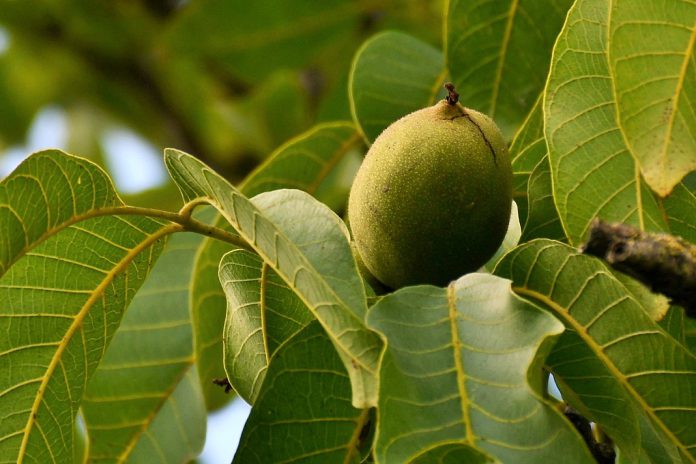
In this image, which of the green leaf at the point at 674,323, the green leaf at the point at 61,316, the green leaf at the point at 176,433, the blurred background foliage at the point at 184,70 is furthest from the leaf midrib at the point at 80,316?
the blurred background foliage at the point at 184,70

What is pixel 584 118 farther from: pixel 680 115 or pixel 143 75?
pixel 143 75

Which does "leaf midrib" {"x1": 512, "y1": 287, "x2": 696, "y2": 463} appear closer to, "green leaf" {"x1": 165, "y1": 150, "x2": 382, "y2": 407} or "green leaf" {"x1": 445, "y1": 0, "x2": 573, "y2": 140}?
"green leaf" {"x1": 165, "y1": 150, "x2": 382, "y2": 407}

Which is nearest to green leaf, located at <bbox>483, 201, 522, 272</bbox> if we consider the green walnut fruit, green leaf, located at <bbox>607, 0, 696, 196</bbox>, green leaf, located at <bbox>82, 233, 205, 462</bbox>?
the green walnut fruit

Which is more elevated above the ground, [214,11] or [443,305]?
[214,11]

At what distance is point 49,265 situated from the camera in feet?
3.76

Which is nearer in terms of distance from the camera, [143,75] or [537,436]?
[537,436]

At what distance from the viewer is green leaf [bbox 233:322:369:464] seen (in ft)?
3.39

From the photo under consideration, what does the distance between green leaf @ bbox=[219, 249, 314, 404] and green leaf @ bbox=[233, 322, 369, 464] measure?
0.11 m

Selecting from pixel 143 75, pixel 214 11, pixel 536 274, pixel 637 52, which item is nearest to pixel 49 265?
pixel 536 274

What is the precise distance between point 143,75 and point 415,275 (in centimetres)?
221

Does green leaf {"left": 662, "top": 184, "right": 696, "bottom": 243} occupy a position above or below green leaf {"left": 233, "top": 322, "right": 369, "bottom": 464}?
below

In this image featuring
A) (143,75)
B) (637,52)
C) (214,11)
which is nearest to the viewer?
(637,52)

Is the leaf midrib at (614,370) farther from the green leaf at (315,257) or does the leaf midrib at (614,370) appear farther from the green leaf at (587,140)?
the green leaf at (315,257)

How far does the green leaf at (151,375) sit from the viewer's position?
1599 millimetres
